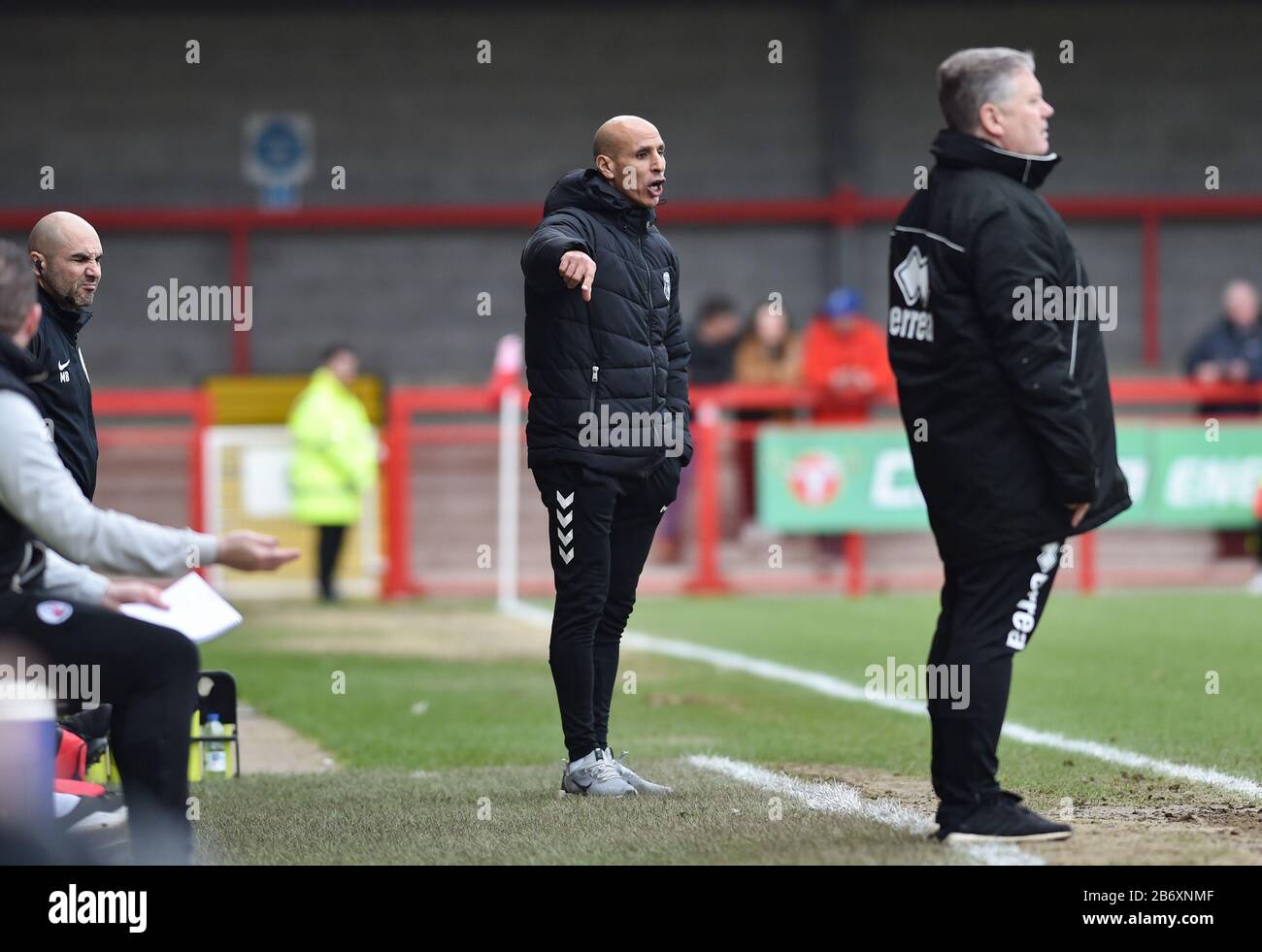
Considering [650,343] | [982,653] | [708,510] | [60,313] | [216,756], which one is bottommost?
[216,756]

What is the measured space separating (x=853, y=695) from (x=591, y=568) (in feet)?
12.5

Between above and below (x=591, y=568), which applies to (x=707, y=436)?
above

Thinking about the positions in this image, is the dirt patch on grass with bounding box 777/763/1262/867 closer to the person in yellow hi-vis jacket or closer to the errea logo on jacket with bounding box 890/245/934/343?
the errea logo on jacket with bounding box 890/245/934/343

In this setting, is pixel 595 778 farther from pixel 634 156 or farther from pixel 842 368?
pixel 842 368

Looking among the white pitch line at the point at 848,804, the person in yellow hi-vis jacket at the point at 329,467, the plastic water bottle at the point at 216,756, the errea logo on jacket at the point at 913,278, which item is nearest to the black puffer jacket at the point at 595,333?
the white pitch line at the point at 848,804

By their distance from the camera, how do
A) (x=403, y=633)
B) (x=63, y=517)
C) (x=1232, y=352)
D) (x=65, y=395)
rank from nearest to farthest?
(x=63, y=517)
(x=65, y=395)
(x=403, y=633)
(x=1232, y=352)

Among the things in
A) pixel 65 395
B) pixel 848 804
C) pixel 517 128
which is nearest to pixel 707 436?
pixel 517 128

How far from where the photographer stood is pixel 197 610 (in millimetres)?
5891

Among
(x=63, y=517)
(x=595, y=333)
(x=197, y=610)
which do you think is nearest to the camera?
(x=63, y=517)

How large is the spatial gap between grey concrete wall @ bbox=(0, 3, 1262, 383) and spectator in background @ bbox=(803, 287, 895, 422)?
5.76 m

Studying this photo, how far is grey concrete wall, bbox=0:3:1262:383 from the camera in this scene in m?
23.9

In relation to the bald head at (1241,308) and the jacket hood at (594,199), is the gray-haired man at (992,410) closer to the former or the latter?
the jacket hood at (594,199)

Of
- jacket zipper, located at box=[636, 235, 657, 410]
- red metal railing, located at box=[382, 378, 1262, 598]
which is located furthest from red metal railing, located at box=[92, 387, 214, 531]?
jacket zipper, located at box=[636, 235, 657, 410]
